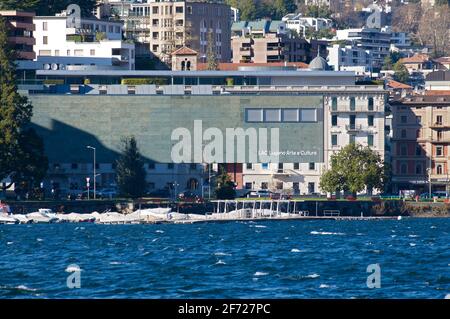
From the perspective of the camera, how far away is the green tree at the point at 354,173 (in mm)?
122125

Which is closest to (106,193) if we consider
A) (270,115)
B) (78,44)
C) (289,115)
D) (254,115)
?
(254,115)

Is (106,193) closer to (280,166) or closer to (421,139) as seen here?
(280,166)

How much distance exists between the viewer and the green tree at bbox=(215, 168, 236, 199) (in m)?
122

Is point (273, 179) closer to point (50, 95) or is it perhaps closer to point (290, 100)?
point (290, 100)

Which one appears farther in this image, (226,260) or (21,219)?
(21,219)

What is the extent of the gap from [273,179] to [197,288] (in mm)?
83379

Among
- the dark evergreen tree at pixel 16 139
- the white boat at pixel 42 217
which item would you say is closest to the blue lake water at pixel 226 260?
the white boat at pixel 42 217

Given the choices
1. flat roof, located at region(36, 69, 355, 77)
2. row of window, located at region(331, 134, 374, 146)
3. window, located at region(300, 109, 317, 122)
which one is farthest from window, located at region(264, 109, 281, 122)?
flat roof, located at region(36, 69, 355, 77)

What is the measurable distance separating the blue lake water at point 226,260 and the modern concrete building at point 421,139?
33080mm

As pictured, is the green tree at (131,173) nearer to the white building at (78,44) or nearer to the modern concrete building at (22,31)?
the modern concrete building at (22,31)

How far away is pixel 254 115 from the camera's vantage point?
129250 millimetres

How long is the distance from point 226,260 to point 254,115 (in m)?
65.4

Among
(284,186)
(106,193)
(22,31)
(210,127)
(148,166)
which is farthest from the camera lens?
(22,31)
